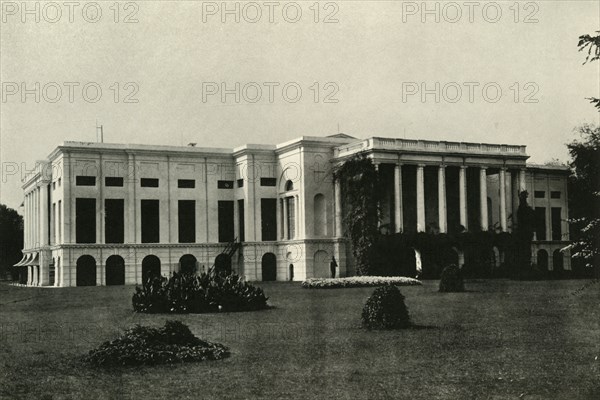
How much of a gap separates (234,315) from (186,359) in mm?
9362

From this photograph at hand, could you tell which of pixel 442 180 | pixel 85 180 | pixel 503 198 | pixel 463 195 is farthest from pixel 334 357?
pixel 503 198

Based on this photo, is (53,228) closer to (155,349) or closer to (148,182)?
(148,182)

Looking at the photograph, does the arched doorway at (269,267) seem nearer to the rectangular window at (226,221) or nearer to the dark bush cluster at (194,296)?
the rectangular window at (226,221)

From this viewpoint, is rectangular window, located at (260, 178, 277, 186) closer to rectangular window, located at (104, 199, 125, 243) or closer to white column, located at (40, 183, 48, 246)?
rectangular window, located at (104, 199, 125, 243)

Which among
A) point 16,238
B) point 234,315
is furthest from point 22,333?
point 16,238

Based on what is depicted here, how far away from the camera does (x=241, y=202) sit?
62.3 m

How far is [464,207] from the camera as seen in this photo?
2283 inches

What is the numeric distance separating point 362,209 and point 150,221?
17.1 meters

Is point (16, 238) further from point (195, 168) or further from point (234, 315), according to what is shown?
point (234, 315)

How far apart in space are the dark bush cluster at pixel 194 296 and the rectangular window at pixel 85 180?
33650mm

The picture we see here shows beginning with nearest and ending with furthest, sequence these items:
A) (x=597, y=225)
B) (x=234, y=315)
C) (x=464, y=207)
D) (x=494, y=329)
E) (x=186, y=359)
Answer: (x=597, y=225) → (x=186, y=359) → (x=494, y=329) → (x=234, y=315) → (x=464, y=207)

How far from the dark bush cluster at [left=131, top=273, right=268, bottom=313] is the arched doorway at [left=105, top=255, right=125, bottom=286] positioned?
33.4 metres

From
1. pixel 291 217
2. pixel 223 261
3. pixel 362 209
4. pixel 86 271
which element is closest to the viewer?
pixel 362 209


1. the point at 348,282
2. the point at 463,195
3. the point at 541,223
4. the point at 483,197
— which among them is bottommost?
the point at 348,282
